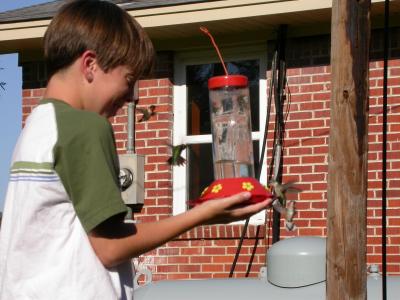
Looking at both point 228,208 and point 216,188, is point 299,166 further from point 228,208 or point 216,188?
point 228,208

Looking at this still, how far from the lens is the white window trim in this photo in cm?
821

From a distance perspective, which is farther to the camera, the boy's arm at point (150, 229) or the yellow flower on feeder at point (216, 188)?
the yellow flower on feeder at point (216, 188)

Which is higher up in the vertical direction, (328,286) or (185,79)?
(185,79)

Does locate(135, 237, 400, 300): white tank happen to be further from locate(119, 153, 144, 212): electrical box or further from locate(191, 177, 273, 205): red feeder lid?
locate(191, 177, 273, 205): red feeder lid

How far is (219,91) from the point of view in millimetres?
3184

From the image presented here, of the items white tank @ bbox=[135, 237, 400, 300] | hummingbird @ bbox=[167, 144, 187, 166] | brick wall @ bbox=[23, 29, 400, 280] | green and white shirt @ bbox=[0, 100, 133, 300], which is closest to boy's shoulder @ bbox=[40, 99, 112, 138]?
green and white shirt @ bbox=[0, 100, 133, 300]

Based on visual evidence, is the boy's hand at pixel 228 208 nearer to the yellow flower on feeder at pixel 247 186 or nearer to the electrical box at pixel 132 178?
the yellow flower on feeder at pixel 247 186

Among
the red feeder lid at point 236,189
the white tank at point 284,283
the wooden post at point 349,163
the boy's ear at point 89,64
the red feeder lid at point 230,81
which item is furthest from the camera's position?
the white tank at point 284,283

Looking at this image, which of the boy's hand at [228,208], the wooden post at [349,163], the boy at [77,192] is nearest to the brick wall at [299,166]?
the wooden post at [349,163]

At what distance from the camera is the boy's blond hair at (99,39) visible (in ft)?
7.81

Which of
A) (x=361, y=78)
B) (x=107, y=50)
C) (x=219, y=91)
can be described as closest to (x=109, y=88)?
(x=107, y=50)

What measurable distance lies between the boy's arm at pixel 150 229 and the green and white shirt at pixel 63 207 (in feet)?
0.11

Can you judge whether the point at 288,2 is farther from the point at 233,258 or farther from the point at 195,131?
the point at 233,258

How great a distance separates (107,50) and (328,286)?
2650 mm
